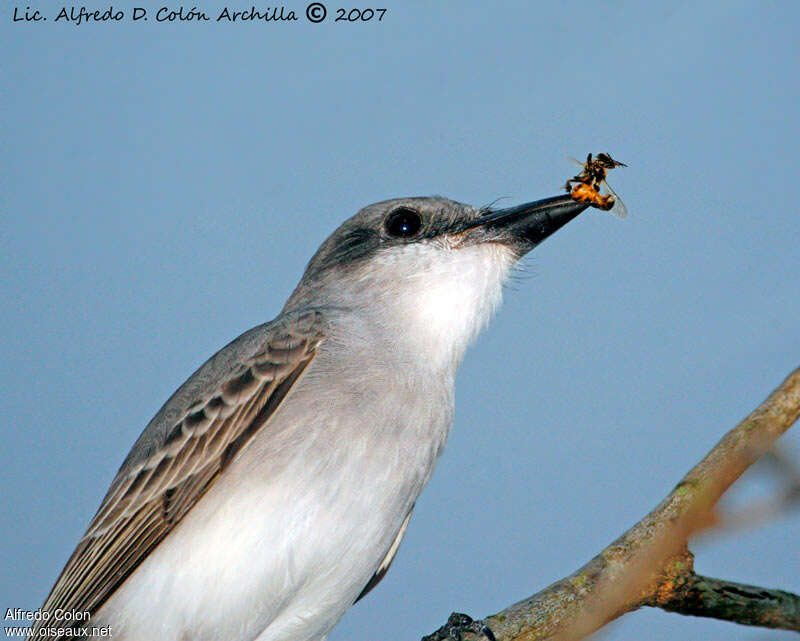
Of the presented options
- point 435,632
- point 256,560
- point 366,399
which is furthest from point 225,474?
point 435,632

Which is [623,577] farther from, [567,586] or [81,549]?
[81,549]

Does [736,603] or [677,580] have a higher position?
[677,580]

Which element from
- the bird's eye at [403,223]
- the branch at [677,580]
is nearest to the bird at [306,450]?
the bird's eye at [403,223]

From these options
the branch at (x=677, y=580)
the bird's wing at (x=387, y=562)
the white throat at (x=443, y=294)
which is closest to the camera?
the branch at (x=677, y=580)

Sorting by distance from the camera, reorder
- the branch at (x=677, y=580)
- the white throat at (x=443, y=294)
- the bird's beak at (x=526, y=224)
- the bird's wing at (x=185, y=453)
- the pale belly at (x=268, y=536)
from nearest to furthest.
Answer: the branch at (x=677, y=580) → the pale belly at (x=268, y=536) → the bird's wing at (x=185, y=453) → the white throat at (x=443, y=294) → the bird's beak at (x=526, y=224)

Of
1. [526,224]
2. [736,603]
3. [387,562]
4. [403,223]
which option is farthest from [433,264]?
[736,603]

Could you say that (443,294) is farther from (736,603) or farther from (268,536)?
(736,603)

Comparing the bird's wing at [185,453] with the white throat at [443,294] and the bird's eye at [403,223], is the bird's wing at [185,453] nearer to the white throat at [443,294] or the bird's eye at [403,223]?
the white throat at [443,294]

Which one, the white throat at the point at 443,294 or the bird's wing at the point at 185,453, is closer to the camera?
the bird's wing at the point at 185,453
